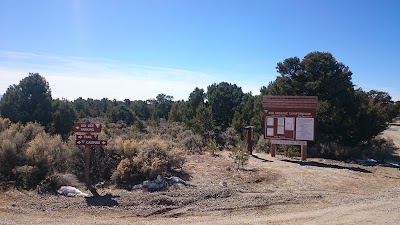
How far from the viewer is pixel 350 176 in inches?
628

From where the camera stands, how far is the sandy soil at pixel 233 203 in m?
9.88

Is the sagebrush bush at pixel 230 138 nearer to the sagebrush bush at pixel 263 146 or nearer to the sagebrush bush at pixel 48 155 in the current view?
the sagebrush bush at pixel 263 146

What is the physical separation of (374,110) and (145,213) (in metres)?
20.3

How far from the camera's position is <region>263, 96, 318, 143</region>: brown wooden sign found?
19922 mm

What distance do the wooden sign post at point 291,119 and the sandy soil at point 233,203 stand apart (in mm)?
4783

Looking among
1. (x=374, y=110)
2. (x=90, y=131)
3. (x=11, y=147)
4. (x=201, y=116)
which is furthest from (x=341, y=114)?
(x=11, y=147)

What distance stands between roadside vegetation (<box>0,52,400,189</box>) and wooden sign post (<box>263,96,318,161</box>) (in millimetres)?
2351

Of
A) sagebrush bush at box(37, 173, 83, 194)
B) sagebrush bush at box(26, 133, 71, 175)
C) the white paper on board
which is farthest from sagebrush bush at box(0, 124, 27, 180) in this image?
the white paper on board

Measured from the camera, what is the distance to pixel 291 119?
20.3 meters

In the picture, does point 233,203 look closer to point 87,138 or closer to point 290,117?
point 87,138

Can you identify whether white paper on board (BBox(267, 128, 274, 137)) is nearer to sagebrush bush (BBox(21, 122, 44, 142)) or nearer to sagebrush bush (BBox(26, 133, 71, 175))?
sagebrush bush (BBox(26, 133, 71, 175))

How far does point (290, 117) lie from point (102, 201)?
11.9 metres

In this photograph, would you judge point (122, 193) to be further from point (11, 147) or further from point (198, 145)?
point (198, 145)

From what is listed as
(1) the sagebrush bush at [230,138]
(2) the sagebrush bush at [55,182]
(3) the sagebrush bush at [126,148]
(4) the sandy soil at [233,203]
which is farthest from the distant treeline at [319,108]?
(2) the sagebrush bush at [55,182]
